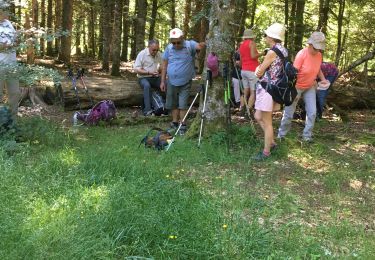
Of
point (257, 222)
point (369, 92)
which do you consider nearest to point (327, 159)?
point (257, 222)

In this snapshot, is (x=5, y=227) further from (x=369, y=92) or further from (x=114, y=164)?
(x=369, y=92)

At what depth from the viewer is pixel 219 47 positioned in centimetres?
727

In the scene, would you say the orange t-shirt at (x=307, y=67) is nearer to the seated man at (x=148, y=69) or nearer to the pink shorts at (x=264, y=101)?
the pink shorts at (x=264, y=101)

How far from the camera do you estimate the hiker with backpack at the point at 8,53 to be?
20.7 feet

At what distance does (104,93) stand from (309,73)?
5.03m

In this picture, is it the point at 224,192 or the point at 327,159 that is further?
the point at 327,159

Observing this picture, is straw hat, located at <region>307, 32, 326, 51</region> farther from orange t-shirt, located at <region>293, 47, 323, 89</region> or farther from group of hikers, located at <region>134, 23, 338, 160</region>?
orange t-shirt, located at <region>293, 47, 323, 89</region>

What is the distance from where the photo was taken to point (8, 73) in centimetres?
627

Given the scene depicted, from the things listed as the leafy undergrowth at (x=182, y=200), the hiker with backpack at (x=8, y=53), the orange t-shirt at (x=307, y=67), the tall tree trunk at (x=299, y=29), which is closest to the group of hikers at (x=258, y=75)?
the orange t-shirt at (x=307, y=67)

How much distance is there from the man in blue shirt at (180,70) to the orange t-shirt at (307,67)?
6.67ft

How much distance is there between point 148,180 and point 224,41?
3.21 meters

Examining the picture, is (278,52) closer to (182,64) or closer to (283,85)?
(283,85)

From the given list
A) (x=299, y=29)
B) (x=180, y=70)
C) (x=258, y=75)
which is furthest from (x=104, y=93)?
(x=299, y=29)

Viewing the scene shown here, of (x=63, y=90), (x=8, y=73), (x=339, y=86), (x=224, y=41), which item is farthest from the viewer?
(x=339, y=86)
